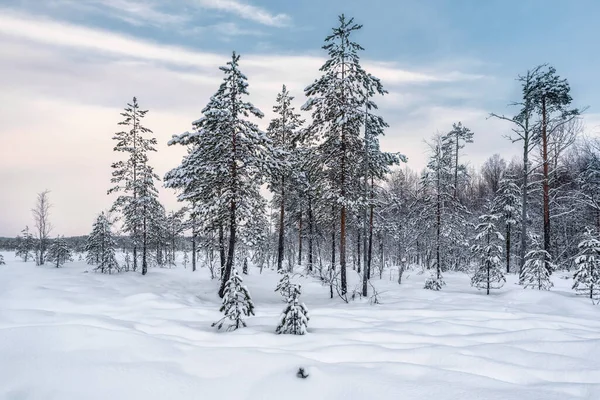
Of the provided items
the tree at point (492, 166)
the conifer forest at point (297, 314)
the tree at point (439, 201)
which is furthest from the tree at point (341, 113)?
the tree at point (492, 166)

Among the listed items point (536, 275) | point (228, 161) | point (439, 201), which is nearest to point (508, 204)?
point (439, 201)

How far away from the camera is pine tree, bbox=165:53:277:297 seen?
13.8 meters

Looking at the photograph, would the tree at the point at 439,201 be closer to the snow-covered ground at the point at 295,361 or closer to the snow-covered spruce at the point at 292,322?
the snow-covered ground at the point at 295,361

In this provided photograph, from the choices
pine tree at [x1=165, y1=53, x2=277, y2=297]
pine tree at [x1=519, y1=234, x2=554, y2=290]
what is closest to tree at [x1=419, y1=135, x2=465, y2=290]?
pine tree at [x1=519, y1=234, x2=554, y2=290]

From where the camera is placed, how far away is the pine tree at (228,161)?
45.4 ft

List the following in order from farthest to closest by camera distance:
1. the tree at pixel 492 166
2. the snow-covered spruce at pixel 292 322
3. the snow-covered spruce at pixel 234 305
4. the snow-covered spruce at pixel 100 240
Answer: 1. the tree at pixel 492 166
2. the snow-covered spruce at pixel 100 240
3. the snow-covered spruce at pixel 234 305
4. the snow-covered spruce at pixel 292 322

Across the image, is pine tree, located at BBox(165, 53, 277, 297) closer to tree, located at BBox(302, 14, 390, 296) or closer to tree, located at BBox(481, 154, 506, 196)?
tree, located at BBox(302, 14, 390, 296)

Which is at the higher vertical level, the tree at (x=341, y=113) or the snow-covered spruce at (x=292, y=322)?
the tree at (x=341, y=113)

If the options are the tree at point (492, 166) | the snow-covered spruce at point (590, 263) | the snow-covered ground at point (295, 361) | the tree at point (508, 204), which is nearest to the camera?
the snow-covered ground at point (295, 361)

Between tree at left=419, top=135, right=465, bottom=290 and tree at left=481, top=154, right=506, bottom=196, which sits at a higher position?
tree at left=481, top=154, right=506, bottom=196

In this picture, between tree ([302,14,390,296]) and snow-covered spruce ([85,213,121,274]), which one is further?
snow-covered spruce ([85,213,121,274])

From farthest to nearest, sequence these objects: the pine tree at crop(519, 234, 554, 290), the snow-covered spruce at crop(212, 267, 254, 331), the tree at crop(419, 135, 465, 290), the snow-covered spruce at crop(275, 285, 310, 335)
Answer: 1. the tree at crop(419, 135, 465, 290)
2. the pine tree at crop(519, 234, 554, 290)
3. the snow-covered spruce at crop(212, 267, 254, 331)
4. the snow-covered spruce at crop(275, 285, 310, 335)

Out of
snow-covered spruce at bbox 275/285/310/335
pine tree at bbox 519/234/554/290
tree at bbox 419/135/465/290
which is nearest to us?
snow-covered spruce at bbox 275/285/310/335

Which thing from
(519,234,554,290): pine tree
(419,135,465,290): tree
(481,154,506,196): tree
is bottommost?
(519,234,554,290): pine tree
